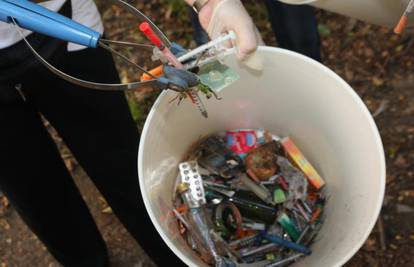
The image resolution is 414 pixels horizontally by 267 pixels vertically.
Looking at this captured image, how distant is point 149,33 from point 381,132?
97cm

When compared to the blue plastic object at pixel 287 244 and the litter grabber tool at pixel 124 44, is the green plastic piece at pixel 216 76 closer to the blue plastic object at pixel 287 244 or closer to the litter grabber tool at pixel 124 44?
the litter grabber tool at pixel 124 44

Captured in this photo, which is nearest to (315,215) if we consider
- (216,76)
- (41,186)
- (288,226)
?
(288,226)

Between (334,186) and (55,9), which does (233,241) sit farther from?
(55,9)

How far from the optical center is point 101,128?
3.36 ft

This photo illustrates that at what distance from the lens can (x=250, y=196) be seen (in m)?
1.11

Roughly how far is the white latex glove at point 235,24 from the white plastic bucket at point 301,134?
0.06m

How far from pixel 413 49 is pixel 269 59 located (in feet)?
2.86

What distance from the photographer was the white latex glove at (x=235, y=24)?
86cm

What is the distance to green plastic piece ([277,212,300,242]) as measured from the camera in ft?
3.58

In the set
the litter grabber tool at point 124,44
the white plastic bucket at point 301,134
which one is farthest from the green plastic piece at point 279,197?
the litter grabber tool at point 124,44

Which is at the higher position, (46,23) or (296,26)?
(46,23)

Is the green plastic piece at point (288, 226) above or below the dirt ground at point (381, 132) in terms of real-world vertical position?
above

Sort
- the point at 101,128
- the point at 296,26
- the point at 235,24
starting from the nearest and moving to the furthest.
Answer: the point at 235,24
the point at 101,128
the point at 296,26

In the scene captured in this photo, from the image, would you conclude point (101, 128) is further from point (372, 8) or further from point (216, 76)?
point (372, 8)
